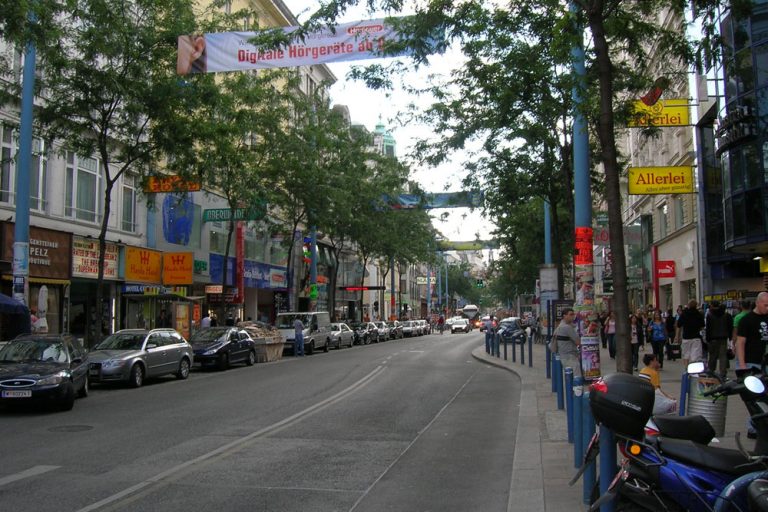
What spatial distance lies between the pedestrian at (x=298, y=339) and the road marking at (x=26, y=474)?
897 inches

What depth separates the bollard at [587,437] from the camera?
21.0 feet

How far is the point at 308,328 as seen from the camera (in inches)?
1300

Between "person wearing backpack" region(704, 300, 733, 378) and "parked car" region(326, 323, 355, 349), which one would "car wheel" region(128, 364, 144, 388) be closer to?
"person wearing backpack" region(704, 300, 733, 378)

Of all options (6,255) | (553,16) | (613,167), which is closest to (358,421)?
(613,167)

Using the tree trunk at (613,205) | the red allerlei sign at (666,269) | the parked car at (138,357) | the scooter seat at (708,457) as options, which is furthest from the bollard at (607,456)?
the red allerlei sign at (666,269)

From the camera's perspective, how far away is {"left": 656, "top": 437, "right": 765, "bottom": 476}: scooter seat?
4.30 m

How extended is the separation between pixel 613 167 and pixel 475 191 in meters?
13.8

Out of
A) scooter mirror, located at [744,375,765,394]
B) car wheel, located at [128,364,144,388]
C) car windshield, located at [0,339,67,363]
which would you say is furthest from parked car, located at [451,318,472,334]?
scooter mirror, located at [744,375,765,394]

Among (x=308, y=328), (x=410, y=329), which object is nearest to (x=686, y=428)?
(x=308, y=328)

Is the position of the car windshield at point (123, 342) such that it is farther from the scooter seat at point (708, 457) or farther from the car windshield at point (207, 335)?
the scooter seat at point (708, 457)

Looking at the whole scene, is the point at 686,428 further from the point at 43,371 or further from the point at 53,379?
the point at 43,371

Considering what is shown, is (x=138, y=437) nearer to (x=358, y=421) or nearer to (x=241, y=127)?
(x=358, y=421)

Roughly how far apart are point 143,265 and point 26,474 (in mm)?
22578

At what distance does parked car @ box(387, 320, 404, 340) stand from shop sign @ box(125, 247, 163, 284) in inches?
998
